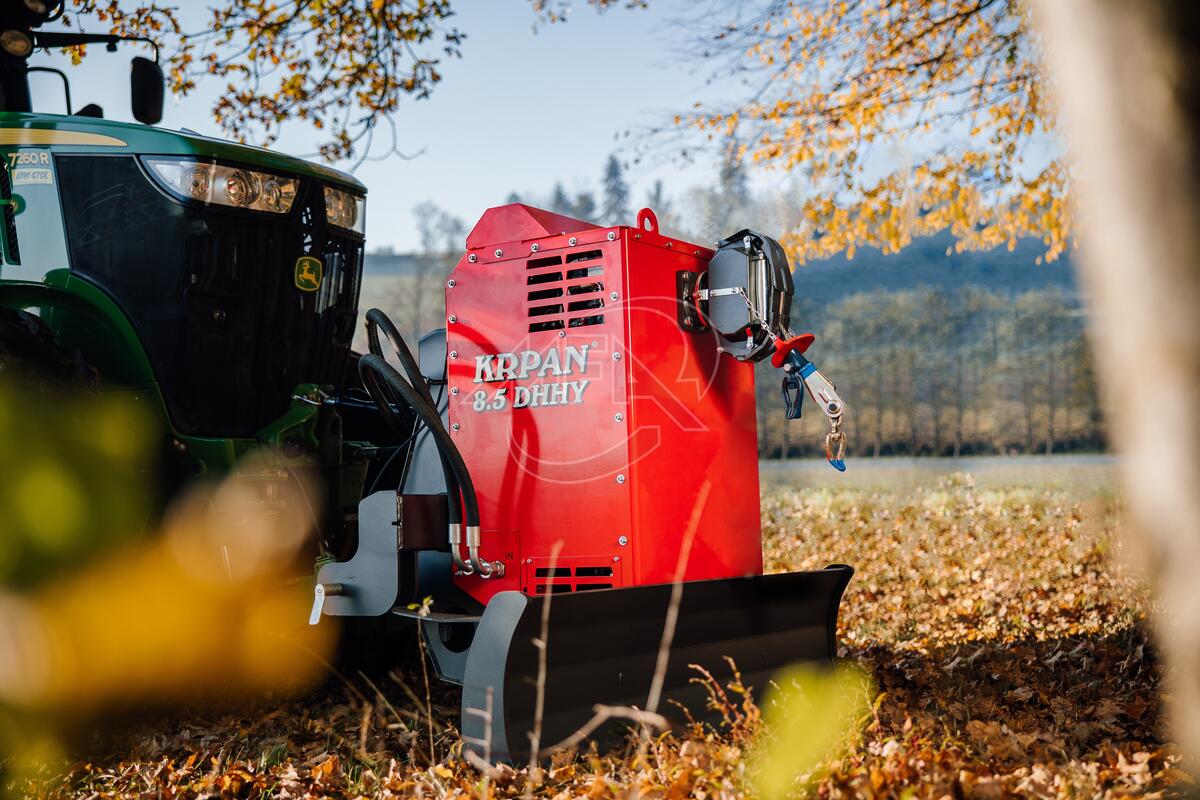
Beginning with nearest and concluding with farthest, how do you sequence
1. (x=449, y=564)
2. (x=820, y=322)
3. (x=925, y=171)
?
(x=449, y=564) < (x=925, y=171) < (x=820, y=322)

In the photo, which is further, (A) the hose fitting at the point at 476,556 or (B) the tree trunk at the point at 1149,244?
(A) the hose fitting at the point at 476,556

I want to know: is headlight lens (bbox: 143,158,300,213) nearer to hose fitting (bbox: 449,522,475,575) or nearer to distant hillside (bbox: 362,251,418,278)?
hose fitting (bbox: 449,522,475,575)

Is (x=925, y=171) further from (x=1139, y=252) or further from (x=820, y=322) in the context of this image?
(x=820, y=322)

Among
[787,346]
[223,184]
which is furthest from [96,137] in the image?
[787,346]

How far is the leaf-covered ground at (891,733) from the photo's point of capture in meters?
2.74

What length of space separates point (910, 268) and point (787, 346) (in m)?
→ 38.3

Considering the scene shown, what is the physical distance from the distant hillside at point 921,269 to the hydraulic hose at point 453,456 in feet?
105

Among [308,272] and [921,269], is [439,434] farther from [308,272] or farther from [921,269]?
[921,269]

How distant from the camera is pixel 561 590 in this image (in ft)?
→ 11.3

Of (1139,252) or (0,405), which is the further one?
(0,405)

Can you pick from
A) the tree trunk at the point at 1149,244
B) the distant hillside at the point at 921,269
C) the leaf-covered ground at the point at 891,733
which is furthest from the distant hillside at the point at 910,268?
the tree trunk at the point at 1149,244

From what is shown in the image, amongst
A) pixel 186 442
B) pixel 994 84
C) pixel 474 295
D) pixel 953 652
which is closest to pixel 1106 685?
pixel 953 652

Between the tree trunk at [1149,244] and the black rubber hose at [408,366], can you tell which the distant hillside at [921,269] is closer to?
the black rubber hose at [408,366]

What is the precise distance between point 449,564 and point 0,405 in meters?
1.48
